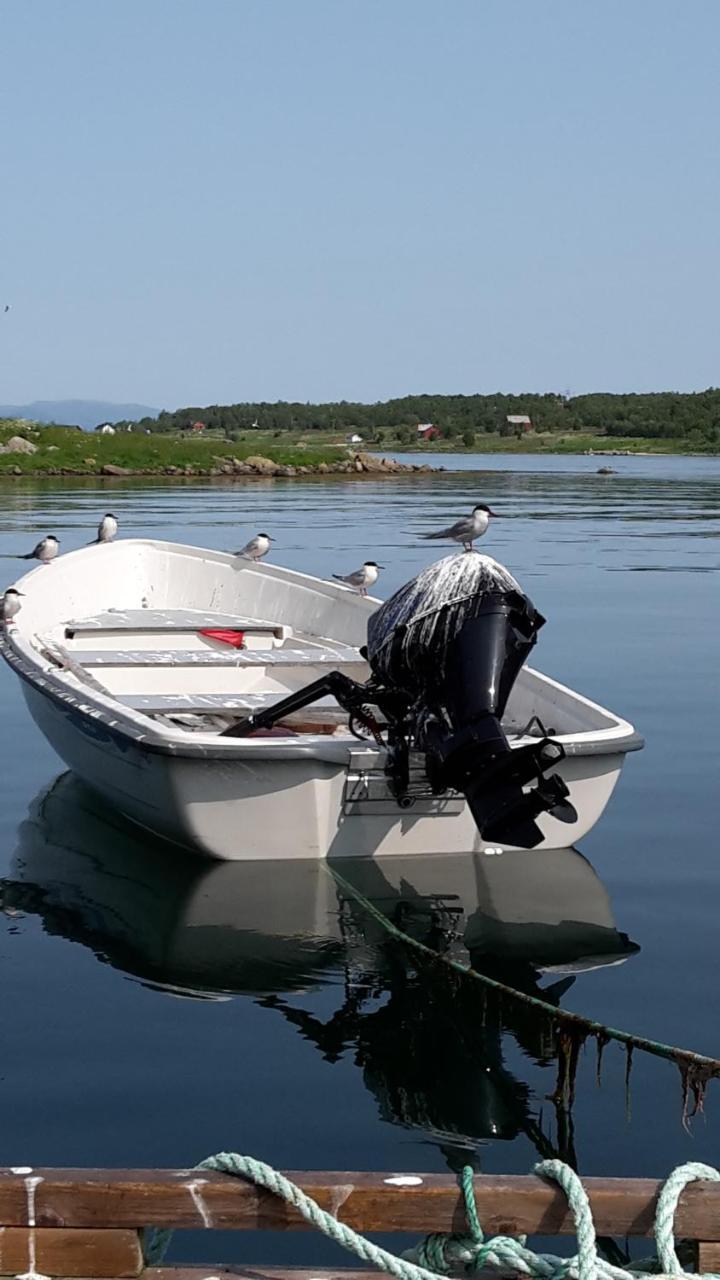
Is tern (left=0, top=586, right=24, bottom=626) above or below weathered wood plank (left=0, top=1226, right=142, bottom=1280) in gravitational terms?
above

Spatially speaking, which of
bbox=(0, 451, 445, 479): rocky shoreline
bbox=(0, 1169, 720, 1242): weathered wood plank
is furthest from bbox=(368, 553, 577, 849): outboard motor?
bbox=(0, 451, 445, 479): rocky shoreline

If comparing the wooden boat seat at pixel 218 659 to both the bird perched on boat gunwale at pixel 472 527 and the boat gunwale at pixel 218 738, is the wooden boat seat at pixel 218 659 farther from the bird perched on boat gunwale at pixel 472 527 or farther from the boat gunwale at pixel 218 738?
the bird perched on boat gunwale at pixel 472 527

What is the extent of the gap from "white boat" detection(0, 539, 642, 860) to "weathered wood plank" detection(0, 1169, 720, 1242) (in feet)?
8.87

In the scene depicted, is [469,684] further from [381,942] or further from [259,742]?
[381,942]

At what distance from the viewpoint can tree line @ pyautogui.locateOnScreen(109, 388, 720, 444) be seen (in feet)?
473

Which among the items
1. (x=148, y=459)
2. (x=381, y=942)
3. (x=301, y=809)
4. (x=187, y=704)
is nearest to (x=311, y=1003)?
→ (x=381, y=942)

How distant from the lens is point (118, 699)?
9.40 metres

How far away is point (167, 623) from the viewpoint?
1244 cm

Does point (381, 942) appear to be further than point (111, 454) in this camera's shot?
No

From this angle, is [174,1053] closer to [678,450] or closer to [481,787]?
[481,787]

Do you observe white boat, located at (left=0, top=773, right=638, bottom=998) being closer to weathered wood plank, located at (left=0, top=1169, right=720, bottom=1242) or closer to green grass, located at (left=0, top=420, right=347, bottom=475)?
weathered wood plank, located at (left=0, top=1169, right=720, bottom=1242)

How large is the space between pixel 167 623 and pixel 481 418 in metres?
154

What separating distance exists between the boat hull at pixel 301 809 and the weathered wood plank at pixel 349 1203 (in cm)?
376

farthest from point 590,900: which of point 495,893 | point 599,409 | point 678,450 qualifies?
point 599,409
